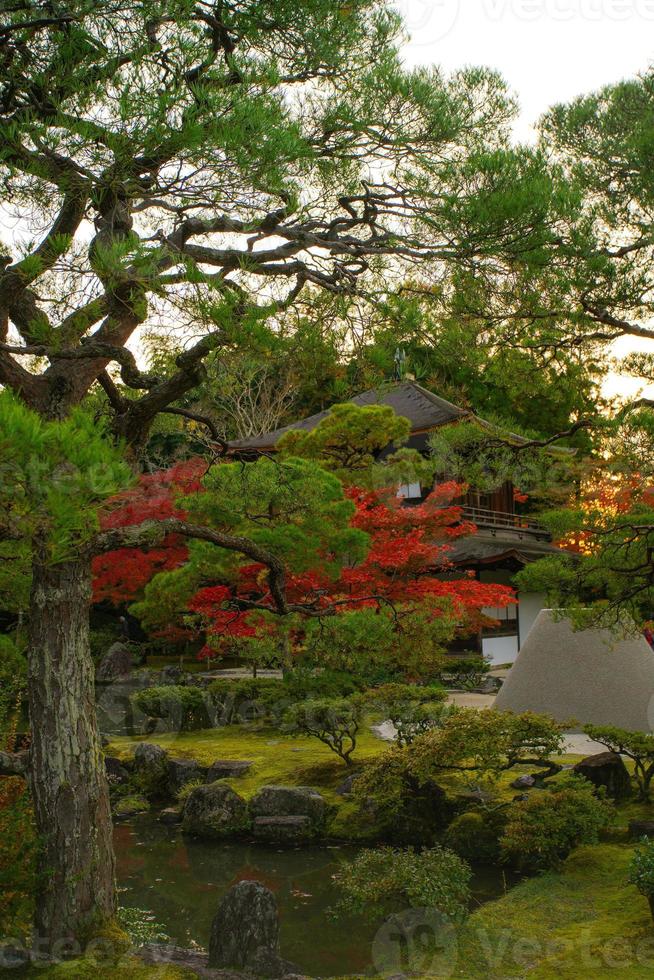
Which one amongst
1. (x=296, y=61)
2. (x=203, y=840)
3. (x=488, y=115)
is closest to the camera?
(x=296, y=61)

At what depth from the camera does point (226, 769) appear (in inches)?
384

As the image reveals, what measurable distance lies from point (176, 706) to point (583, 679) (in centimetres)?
552

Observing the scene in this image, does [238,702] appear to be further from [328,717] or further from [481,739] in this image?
[481,739]

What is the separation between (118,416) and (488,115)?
2.86m

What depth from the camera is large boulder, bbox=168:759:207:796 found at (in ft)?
32.2

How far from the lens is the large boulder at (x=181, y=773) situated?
9820 millimetres

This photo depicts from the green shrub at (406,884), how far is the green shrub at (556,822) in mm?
620

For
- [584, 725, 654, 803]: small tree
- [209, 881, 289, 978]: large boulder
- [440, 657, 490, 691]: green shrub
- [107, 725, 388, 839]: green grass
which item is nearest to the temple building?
[440, 657, 490, 691]: green shrub

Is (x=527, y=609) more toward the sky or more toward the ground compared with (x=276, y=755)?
more toward the sky

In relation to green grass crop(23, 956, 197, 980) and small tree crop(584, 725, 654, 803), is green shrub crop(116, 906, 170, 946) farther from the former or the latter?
small tree crop(584, 725, 654, 803)

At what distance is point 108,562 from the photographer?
16.4 metres

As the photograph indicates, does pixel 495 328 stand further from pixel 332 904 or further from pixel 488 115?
pixel 332 904

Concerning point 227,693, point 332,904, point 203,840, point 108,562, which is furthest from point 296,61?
point 108,562

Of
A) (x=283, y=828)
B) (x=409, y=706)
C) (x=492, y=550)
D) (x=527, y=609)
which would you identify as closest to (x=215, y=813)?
(x=283, y=828)
